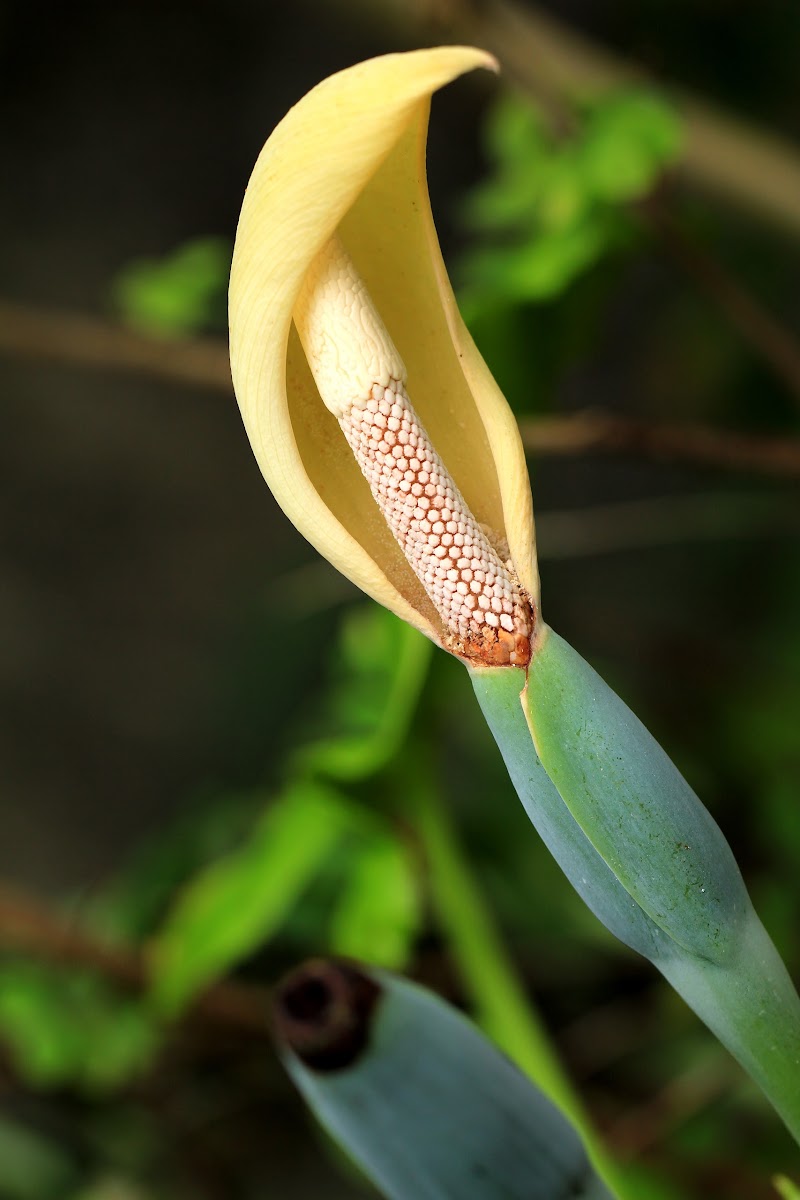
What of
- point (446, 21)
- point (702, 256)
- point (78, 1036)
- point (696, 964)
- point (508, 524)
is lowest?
point (78, 1036)

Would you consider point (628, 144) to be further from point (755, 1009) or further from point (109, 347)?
point (755, 1009)

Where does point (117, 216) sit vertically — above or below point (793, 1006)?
above

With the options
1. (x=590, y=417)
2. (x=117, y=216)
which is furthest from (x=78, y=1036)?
(x=117, y=216)

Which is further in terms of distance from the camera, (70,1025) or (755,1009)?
(70,1025)

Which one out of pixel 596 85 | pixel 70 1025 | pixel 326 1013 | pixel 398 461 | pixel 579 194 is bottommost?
pixel 70 1025

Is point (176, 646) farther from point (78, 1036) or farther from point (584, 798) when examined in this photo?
point (584, 798)

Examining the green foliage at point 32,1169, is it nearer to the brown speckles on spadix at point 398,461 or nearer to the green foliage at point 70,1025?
the green foliage at point 70,1025

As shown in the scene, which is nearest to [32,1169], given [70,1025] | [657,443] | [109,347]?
[70,1025]

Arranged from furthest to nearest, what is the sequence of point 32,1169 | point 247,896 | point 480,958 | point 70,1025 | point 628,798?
point 32,1169, point 70,1025, point 247,896, point 480,958, point 628,798
